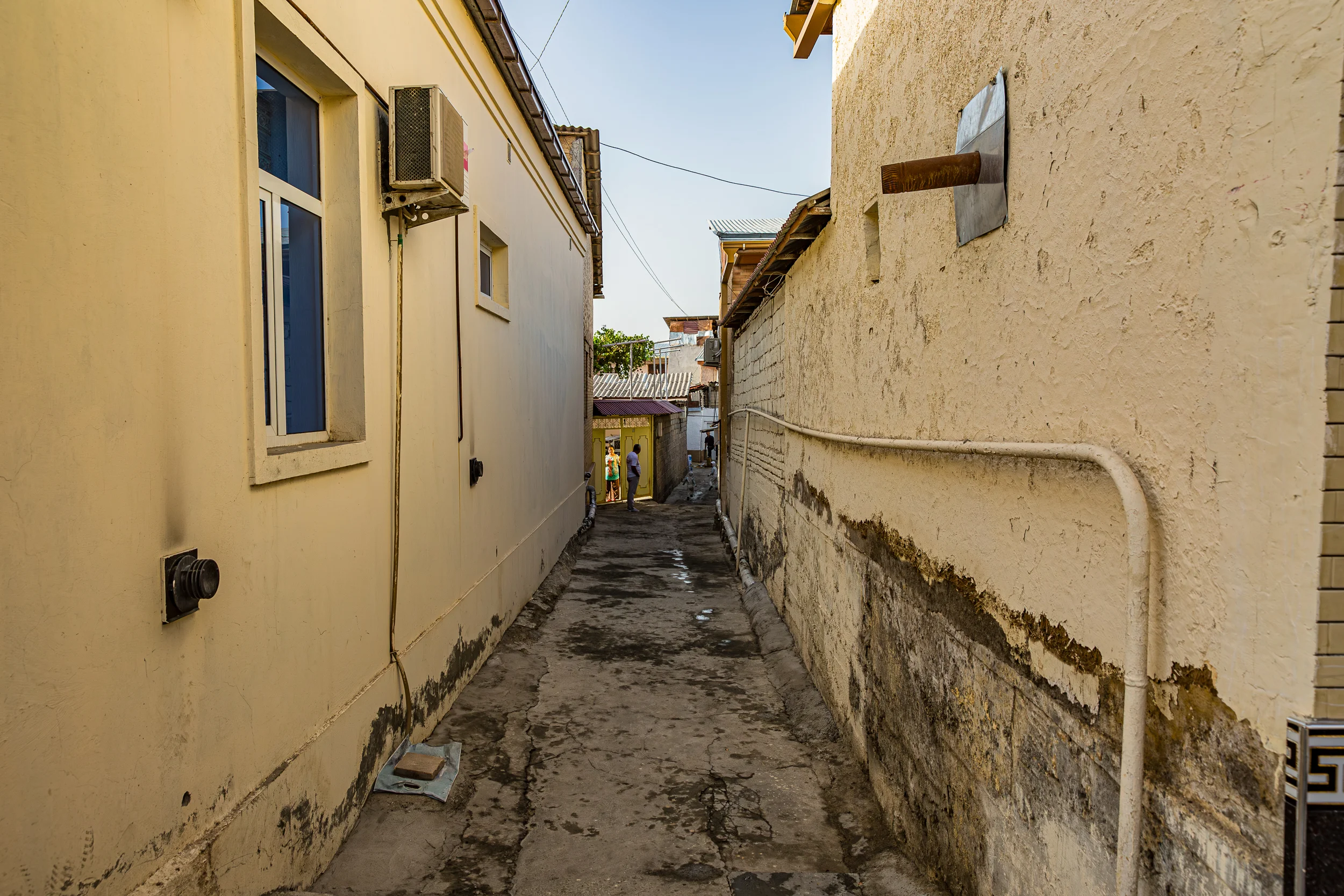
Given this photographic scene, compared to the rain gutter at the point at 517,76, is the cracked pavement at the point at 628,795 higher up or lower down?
lower down

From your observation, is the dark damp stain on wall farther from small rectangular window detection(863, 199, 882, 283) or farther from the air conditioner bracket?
the air conditioner bracket

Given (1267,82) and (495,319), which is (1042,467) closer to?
(1267,82)

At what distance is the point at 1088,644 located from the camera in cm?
193

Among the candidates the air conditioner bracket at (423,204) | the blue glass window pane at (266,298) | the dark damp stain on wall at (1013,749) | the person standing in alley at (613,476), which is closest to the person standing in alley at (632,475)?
the person standing in alley at (613,476)

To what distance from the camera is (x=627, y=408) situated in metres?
19.9

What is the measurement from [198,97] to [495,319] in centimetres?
424

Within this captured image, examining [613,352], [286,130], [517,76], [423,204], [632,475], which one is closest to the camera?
[286,130]

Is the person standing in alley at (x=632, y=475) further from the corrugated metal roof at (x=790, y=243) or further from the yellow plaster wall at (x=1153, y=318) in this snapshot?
the yellow plaster wall at (x=1153, y=318)

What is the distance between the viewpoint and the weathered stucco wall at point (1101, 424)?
4.33ft

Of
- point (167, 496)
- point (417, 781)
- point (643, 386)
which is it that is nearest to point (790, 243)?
point (417, 781)

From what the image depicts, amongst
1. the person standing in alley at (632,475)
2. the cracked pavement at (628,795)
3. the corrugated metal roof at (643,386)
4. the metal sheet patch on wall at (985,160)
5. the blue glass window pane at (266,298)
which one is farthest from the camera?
the corrugated metal roof at (643,386)

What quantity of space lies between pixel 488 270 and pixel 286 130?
3643 mm

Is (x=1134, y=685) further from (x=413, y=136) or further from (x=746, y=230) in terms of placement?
(x=746, y=230)

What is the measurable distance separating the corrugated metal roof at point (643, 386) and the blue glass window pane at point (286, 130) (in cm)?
2556
